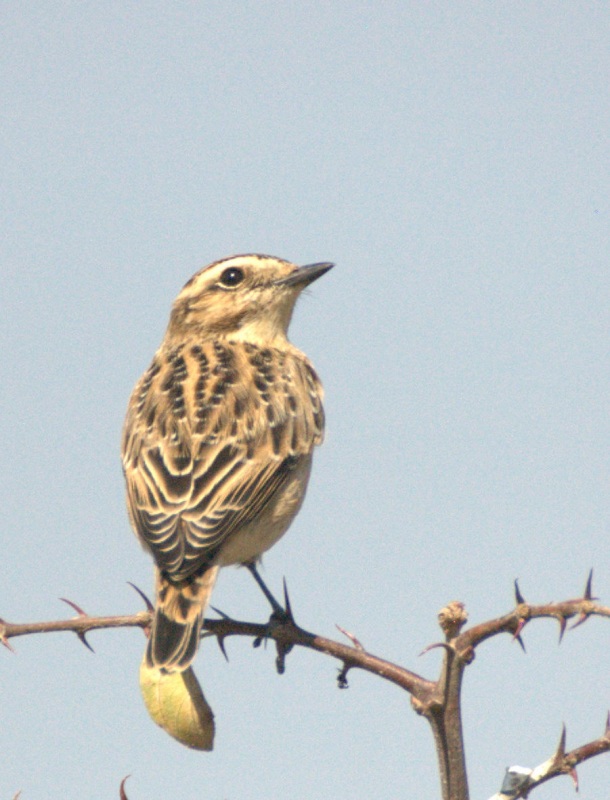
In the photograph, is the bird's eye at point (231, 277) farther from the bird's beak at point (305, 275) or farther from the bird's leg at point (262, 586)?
the bird's leg at point (262, 586)

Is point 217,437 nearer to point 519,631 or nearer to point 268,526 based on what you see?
point 268,526

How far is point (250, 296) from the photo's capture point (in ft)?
35.8

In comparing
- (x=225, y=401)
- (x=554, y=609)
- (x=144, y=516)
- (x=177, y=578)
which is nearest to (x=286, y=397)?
(x=225, y=401)

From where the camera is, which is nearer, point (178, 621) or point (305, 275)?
point (178, 621)

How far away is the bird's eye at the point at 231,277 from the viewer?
36.0 ft

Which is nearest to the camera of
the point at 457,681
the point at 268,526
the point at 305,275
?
the point at 457,681

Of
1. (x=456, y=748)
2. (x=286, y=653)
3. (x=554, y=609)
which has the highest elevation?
(x=554, y=609)

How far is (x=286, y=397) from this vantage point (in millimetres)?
9477

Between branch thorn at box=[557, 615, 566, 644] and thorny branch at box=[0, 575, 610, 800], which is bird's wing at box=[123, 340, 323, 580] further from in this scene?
branch thorn at box=[557, 615, 566, 644]

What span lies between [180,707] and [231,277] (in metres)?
6.02

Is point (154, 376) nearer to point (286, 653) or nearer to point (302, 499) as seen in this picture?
point (302, 499)

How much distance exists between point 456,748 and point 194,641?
2731 millimetres

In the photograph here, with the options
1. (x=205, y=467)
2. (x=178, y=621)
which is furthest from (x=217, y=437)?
(x=178, y=621)

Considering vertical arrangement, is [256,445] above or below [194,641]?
above
